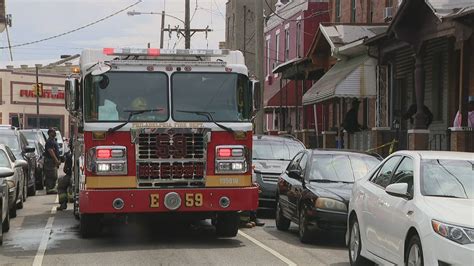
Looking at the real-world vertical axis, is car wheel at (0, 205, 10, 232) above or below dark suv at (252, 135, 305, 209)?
below

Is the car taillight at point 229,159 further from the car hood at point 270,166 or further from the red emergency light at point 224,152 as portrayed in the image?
the car hood at point 270,166

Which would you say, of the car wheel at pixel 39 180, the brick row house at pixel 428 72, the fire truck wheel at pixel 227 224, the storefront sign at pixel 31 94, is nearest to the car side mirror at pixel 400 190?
the fire truck wheel at pixel 227 224

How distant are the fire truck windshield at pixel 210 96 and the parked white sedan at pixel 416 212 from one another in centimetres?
247

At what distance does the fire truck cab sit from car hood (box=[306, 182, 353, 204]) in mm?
1000

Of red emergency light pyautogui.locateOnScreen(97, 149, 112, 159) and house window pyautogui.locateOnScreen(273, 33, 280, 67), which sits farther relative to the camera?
house window pyautogui.locateOnScreen(273, 33, 280, 67)

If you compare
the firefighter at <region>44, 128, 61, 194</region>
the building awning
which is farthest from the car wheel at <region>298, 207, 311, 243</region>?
the building awning

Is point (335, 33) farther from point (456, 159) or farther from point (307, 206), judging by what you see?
point (456, 159)

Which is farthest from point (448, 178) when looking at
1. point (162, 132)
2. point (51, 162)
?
point (51, 162)

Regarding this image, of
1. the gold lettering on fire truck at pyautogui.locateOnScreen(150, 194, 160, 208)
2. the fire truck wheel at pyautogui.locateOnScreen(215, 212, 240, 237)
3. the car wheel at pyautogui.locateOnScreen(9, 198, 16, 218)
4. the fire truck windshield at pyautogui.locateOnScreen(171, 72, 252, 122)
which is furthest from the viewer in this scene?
the car wheel at pyautogui.locateOnScreen(9, 198, 16, 218)

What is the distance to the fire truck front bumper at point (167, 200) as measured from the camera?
10.5 meters

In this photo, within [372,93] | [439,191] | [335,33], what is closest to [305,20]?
[335,33]

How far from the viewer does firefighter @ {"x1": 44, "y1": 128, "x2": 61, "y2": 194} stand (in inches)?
775

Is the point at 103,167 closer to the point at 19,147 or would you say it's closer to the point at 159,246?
the point at 159,246

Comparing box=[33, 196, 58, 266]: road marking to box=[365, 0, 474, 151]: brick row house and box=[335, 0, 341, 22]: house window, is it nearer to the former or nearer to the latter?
box=[365, 0, 474, 151]: brick row house
